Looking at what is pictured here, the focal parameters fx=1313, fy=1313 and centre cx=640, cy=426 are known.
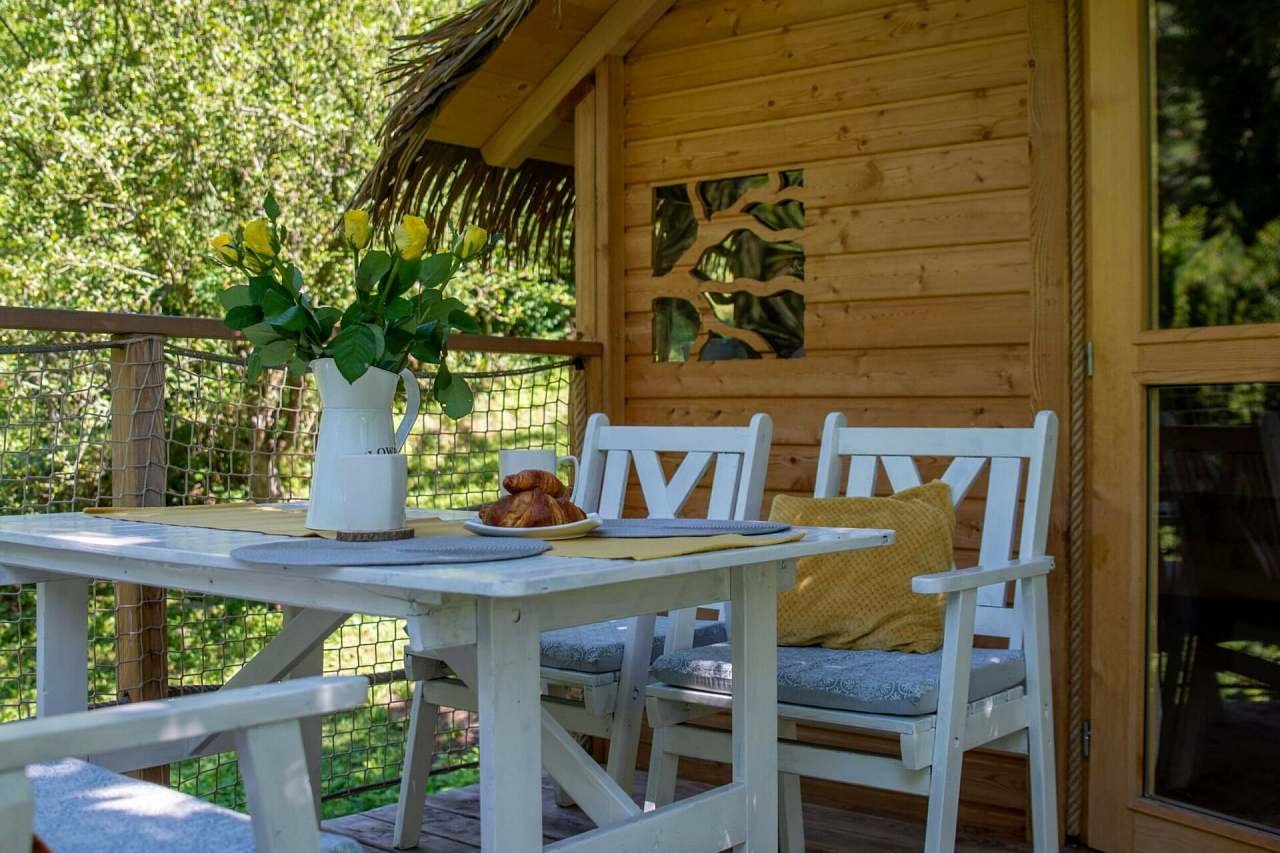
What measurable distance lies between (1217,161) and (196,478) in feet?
26.7

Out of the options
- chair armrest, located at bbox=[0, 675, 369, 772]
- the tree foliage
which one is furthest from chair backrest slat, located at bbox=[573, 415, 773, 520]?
the tree foliage

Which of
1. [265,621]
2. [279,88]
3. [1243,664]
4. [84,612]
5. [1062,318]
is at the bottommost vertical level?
[265,621]

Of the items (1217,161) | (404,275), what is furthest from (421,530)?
(1217,161)

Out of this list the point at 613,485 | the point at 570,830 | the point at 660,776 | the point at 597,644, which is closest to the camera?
the point at 660,776

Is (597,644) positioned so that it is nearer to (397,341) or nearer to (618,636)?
(618,636)

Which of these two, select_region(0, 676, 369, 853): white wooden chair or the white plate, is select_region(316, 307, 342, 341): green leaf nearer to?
the white plate

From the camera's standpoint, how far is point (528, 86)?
3938 mm

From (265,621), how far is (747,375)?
5.61m

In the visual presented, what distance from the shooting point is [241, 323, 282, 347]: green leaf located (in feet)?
6.52

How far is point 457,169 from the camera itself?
4234mm

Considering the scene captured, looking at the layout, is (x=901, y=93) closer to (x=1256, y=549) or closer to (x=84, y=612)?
(x=1256, y=549)

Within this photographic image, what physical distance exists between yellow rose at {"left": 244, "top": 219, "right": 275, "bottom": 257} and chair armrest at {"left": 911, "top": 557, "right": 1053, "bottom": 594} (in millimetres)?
1107

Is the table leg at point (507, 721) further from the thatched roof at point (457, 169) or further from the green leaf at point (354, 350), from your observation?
the thatched roof at point (457, 169)

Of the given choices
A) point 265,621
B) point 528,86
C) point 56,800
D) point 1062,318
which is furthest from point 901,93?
point 265,621
